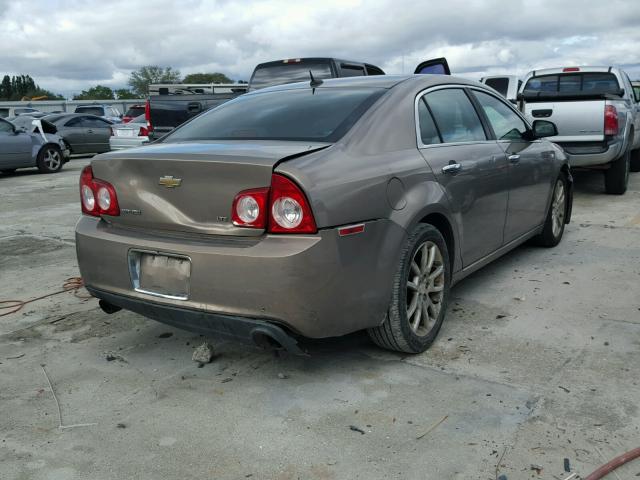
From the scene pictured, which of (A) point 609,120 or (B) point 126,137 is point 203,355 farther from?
(B) point 126,137

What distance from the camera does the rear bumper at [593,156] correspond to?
8336 mm

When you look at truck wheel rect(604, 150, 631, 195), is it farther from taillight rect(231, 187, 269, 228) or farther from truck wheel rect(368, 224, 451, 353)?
taillight rect(231, 187, 269, 228)

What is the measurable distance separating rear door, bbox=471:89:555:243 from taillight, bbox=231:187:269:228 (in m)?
2.37

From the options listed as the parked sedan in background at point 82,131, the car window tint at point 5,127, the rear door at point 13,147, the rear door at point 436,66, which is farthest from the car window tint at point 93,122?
the rear door at point 436,66

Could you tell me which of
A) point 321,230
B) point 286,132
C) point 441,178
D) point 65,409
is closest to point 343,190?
point 321,230

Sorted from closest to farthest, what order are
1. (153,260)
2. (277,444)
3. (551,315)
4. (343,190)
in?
(277,444) < (343,190) < (153,260) < (551,315)

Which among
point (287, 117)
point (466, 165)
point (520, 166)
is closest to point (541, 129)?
point (520, 166)

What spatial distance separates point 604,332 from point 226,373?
7.47ft

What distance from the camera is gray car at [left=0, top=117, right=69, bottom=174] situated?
1412cm

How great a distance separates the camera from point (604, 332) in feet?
12.8

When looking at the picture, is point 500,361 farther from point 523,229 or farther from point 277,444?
point 523,229

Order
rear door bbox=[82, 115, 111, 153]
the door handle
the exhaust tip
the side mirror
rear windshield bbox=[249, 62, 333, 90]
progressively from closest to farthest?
the exhaust tip, the door handle, the side mirror, rear windshield bbox=[249, 62, 333, 90], rear door bbox=[82, 115, 111, 153]

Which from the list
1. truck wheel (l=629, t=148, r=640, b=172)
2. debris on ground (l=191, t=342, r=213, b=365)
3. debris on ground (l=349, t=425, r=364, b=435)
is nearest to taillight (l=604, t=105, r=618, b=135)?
truck wheel (l=629, t=148, r=640, b=172)

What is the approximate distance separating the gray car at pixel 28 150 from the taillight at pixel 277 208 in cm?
1284
